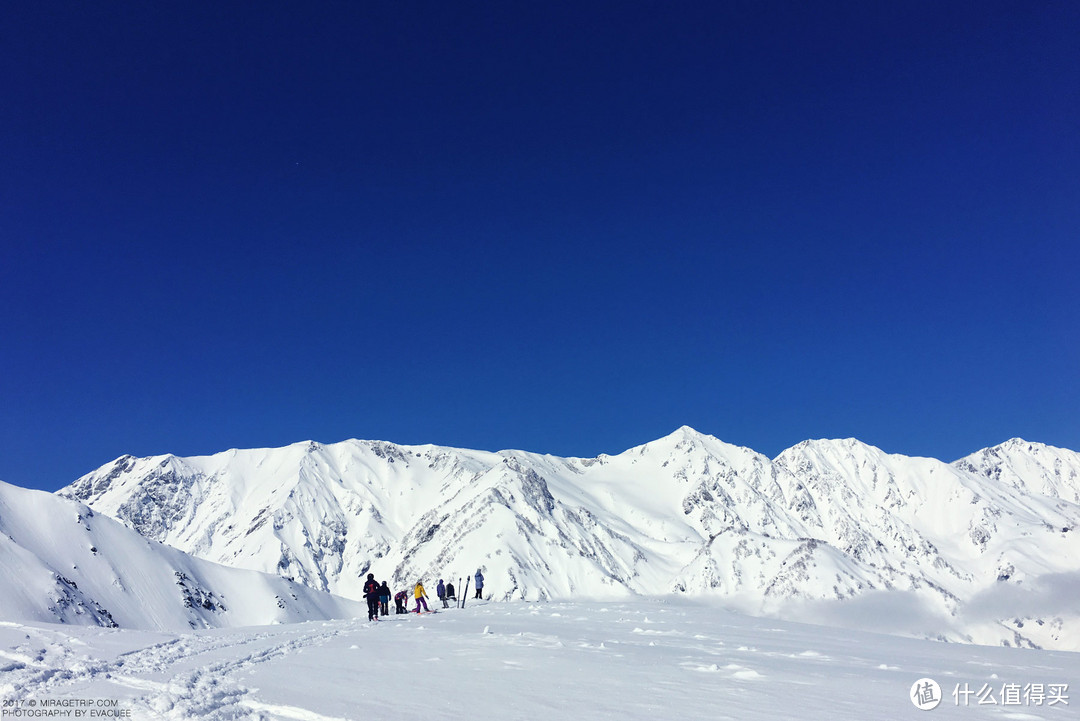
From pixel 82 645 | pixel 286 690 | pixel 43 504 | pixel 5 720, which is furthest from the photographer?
pixel 43 504

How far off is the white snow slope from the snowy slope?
→ 68.2 meters

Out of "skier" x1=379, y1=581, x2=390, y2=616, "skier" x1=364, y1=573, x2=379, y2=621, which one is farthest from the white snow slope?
"skier" x1=379, y1=581, x2=390, y2=616

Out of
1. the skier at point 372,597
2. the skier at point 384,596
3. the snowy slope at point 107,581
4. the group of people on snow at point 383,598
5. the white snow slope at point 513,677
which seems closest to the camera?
the white snow slope at point 513,677

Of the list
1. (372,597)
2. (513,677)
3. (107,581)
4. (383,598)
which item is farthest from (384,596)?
(107,581)

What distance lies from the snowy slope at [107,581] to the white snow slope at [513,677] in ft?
224

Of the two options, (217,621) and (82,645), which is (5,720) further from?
(217,621)

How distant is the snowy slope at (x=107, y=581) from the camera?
76812mm

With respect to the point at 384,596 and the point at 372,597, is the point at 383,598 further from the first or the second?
the point at 372,597

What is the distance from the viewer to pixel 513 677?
14648mm

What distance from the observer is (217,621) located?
4161 inches

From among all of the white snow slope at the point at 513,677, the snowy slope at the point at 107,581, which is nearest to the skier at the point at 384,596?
the white snow slope at the point at 513,677

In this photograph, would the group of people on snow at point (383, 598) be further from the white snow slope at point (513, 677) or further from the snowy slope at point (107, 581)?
the snowy slope at point (107, 581)

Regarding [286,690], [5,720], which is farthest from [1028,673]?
[5,720]

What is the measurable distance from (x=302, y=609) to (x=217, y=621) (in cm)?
2020
